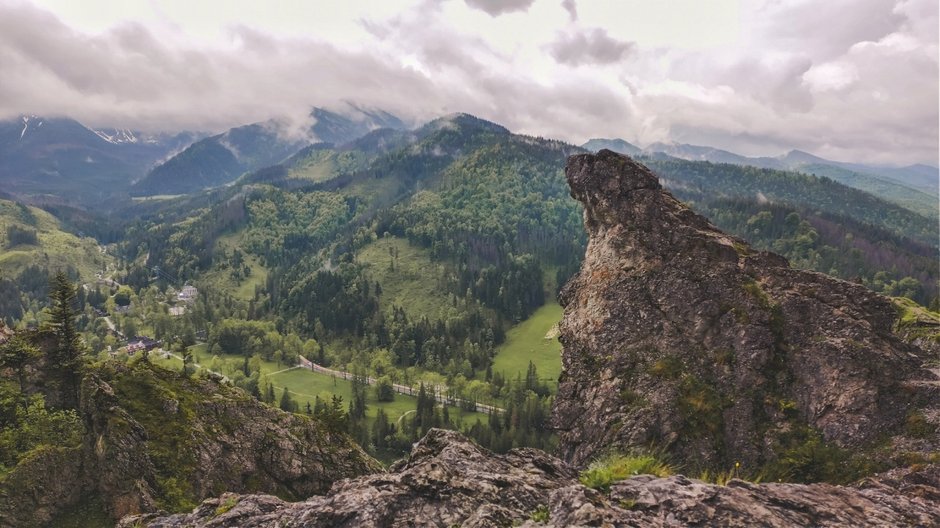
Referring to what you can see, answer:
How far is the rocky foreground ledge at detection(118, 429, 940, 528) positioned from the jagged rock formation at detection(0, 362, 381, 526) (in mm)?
13929

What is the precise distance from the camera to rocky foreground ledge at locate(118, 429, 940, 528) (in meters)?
16.9

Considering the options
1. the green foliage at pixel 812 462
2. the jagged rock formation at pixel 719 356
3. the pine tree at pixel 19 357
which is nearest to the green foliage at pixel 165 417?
the pine tree at pixel 19 357

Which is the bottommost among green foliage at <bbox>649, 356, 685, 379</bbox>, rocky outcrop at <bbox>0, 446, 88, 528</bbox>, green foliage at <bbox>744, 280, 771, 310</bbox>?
rocky outcrop at <bbox>0, 446, 88, 528</bbox>

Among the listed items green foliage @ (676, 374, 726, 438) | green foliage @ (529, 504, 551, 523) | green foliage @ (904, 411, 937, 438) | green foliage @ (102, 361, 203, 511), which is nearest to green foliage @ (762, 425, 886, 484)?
green foliage @ (904, 411, 937, 438)

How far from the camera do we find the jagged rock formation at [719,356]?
32.0 m

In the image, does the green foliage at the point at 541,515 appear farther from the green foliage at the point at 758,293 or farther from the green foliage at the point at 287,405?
the green foliage at the point at 287,405

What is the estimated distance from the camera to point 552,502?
1847 centimetres

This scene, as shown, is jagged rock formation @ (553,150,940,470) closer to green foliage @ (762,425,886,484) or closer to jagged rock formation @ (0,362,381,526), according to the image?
green foliage @ (762,425,886,484)

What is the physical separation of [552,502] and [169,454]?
32612 millimetres

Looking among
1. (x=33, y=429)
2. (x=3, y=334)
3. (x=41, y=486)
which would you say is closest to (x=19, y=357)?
(x=33, y=429)

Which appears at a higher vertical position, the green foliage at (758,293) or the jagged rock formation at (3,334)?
the green foliage at (758,293)

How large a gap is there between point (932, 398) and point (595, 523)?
28369 millimetres

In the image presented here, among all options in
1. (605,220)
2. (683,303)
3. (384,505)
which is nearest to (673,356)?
(683,303)

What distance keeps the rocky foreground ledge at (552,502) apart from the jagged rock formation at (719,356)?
27.6 ft
